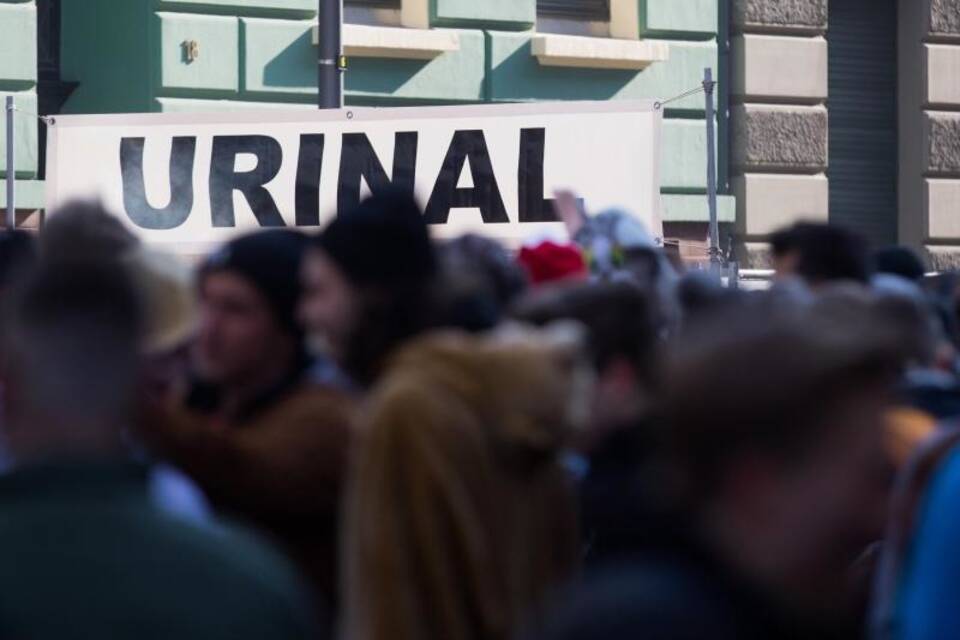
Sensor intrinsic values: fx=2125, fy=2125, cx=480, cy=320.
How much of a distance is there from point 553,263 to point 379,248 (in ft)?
5.89

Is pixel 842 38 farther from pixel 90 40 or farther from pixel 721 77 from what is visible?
pixel 90 40

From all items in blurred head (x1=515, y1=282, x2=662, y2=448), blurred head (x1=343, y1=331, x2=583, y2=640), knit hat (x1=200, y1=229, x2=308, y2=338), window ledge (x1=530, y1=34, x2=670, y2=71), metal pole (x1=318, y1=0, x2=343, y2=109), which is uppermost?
window ledge (x1=530, y1=34, x2=670, y2=71)

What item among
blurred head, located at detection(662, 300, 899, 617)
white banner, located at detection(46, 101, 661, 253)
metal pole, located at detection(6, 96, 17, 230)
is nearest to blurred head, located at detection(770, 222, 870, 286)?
blurred head, located at detection(662, 300, 899, 617)

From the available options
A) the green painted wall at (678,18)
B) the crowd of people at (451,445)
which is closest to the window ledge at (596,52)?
the green painted wall at (678,18)

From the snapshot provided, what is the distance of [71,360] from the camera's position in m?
2.14

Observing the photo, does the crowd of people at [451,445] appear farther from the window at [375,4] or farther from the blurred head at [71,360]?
the window at [375,4]

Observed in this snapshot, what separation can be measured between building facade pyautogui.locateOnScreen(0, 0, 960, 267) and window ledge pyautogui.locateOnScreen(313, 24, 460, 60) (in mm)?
13

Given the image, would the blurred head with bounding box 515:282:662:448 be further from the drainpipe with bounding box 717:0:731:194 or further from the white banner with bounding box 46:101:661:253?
the drainpipe with bounding box 717:0:731:194

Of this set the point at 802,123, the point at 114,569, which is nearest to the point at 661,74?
the point at 802,123

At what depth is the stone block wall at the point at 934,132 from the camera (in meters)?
15.1

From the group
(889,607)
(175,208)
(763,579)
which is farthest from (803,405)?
(175,208)

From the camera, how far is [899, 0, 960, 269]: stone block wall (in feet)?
49.4

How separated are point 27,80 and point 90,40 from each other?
0.98 meters

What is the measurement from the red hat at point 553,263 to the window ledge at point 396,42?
7913mm
